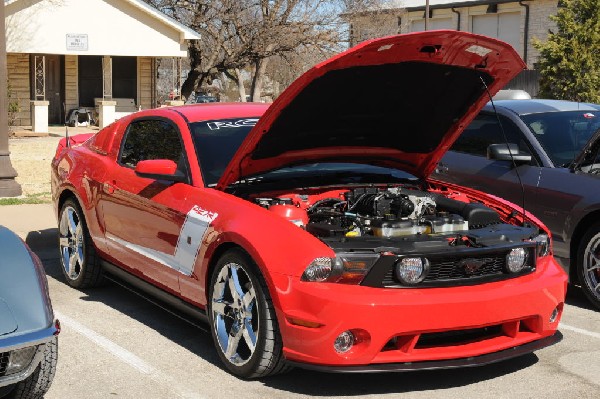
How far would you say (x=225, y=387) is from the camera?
5125 mm

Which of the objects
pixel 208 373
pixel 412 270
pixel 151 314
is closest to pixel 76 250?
pixel 151 314

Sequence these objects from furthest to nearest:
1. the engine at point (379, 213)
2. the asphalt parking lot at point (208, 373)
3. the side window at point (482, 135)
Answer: the side window at point (482, 135) → the engine at point (379, 213) → the asphalt parking lot at point (208, 373)

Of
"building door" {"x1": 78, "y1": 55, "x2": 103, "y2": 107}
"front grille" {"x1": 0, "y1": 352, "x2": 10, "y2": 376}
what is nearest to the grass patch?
"front grille" {"x1": 0, "y1": 352, "x2": 10, "y2": 376}

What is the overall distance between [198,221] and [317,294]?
46.5 inches

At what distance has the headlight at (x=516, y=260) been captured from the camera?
17.2 ft

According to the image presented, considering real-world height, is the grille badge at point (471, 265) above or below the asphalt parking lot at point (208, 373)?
above

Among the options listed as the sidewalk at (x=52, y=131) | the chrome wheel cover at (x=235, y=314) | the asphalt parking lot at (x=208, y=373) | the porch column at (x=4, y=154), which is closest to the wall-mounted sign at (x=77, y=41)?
the sidewalk at (x=52, y=131)

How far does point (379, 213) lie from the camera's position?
5.75 meters

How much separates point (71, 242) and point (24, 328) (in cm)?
335

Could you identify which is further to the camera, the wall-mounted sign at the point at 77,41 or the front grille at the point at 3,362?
the wall-mounted sign at the point at 77,41

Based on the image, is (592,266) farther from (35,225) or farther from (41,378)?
(35,225)

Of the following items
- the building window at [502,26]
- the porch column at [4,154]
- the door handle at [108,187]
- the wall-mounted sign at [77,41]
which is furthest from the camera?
the building window at [502,26]

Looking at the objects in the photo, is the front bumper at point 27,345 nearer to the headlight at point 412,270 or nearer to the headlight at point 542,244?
the headlight at point 412,270

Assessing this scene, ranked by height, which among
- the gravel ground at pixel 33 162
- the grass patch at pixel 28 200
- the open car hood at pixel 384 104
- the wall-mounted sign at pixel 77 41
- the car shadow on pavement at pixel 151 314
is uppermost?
the wall-mounted sign at pixel 77 41
